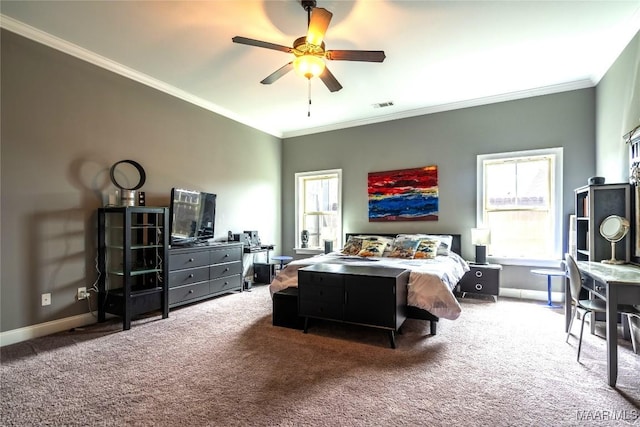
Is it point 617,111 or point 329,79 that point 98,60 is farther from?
point 617,111

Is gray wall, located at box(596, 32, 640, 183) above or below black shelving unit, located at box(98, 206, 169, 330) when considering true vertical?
above

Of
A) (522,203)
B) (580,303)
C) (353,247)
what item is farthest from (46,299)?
(522,203)

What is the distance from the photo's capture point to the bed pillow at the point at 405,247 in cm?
435

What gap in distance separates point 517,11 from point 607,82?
6.40 feet

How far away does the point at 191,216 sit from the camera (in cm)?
430

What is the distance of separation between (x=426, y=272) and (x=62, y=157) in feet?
13.1

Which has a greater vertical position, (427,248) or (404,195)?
(404,195)

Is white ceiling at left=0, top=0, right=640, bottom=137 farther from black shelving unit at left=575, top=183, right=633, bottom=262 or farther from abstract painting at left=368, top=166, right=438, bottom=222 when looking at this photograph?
black shelving unit at left=575, top=183, right=633, bottom=262

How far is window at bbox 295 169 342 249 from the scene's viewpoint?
5.93m

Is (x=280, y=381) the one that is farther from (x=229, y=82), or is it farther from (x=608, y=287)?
(x=229, y=82)

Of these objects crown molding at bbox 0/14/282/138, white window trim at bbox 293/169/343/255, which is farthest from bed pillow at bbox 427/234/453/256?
crown molding at bbox 0/14/282/138

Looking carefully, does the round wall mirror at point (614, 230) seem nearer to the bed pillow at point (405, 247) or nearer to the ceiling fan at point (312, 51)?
the bed pillow at point (405, 247)

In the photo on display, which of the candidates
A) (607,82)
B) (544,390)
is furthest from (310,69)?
(607,82)

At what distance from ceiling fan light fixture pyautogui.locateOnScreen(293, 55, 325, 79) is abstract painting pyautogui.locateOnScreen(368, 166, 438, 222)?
2.98m
